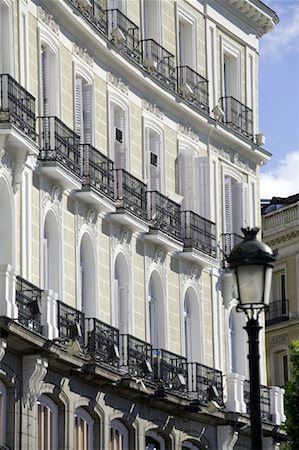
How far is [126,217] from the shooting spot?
148 feet

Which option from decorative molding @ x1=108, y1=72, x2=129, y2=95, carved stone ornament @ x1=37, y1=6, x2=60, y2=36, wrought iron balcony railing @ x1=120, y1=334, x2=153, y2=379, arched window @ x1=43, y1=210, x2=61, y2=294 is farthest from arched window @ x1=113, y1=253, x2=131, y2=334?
carved stone ornament @ x1=37, y1=6, x2=60, y2=36

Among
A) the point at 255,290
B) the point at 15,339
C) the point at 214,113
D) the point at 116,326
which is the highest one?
the point at 214,113

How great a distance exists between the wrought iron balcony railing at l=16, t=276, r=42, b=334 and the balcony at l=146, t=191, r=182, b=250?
8479 millimetres

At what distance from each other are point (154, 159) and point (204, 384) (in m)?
6.06

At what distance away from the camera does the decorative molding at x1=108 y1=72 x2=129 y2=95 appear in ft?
152

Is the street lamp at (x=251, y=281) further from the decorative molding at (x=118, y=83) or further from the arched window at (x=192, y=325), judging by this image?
the arched window at (x=192, y=325)

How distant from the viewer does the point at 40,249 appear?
4106 centimetres

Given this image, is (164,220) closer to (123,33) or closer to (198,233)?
(198,233)

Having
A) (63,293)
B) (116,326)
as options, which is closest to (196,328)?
(116,326)

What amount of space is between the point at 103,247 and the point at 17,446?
317 inches

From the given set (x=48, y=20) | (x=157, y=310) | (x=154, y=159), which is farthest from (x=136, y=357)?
(x=48, y=20)

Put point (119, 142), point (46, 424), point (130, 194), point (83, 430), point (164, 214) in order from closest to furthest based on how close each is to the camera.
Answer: point (46, 424), point (83, 430), point (130, 194), point (119, 142), point (164, 214)

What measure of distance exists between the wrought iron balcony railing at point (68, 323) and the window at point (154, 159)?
7.92 m

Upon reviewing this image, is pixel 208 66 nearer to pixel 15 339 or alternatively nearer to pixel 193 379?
pixel 193 379
